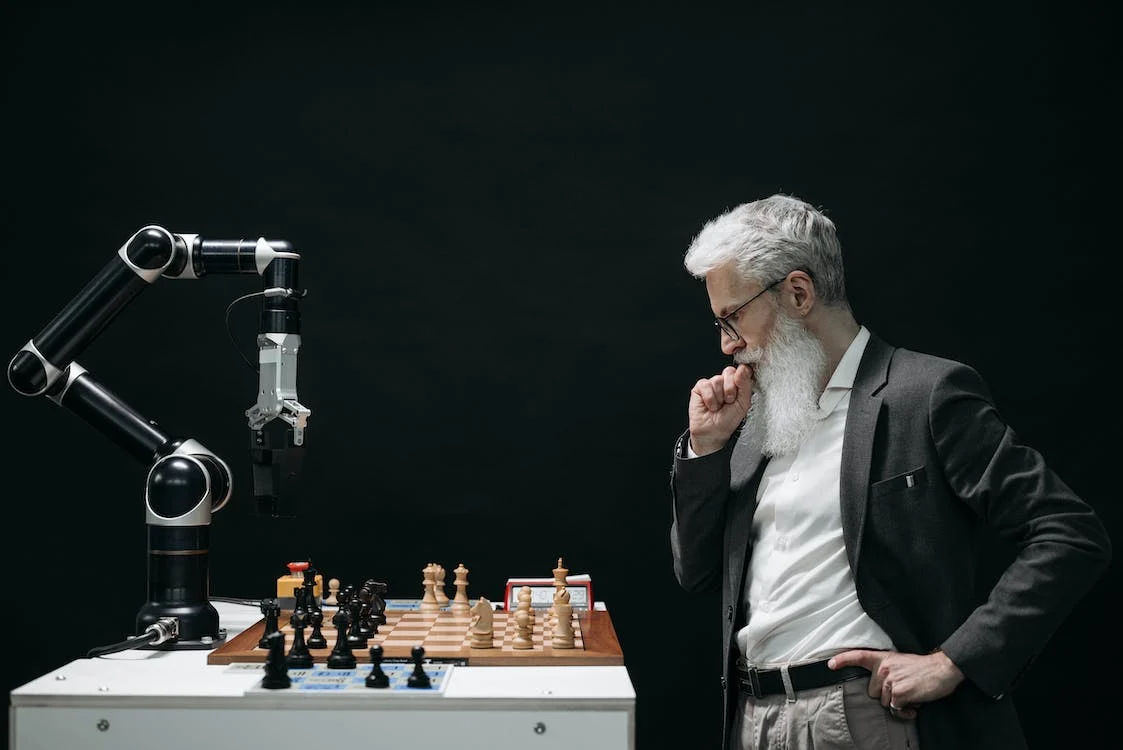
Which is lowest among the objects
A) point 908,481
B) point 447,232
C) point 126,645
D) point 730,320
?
point 126,645

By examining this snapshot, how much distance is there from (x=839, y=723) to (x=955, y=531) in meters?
0.45

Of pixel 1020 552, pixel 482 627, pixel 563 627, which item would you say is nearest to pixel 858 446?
pixel 1020 552

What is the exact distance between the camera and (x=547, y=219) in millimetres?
3434

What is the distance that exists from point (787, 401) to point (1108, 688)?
6.04 feet

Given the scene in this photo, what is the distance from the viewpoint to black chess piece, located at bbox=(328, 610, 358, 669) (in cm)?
213

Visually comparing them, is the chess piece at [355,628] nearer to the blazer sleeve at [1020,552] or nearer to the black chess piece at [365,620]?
the black chess piece at [365,620]

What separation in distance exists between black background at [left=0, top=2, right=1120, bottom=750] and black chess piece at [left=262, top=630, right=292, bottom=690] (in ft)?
4.65

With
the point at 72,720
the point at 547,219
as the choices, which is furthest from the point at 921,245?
the point at 72,720

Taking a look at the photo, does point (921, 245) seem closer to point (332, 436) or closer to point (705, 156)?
point (705, 156)

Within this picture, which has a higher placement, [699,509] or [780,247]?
[780,247]

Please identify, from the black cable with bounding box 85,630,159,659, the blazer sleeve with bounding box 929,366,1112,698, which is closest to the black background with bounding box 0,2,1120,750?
the black cable with bounding box 85,630,159,659

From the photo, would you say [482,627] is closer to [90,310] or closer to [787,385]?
[787,385]

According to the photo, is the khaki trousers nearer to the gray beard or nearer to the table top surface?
the table top surface

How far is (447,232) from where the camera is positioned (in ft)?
11.3
